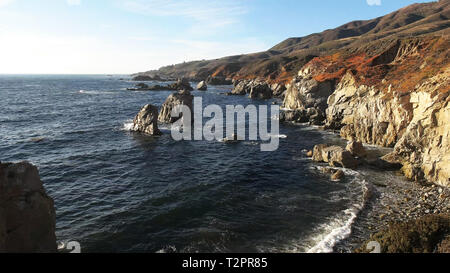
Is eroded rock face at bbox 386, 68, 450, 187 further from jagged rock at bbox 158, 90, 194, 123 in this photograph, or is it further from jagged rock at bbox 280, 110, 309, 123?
jagged rock at bbox 158, 90, 194, 123

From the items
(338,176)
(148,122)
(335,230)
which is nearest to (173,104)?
(148,122)

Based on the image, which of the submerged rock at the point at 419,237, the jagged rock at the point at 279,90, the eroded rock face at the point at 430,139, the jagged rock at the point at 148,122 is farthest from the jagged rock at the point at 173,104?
the jagged rock at the point at 279,90

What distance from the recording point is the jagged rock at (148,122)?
52.2 metres

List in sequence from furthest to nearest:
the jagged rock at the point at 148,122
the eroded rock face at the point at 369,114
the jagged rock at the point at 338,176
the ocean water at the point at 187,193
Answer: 1. the jagged rock at the point at 148,122
2. the eroded rock face at the point at 369,114
3. the jagged rock at the point at 338,176
4. the ocean water at the point at 187,193

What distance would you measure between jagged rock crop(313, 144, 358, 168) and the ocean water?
1.92m

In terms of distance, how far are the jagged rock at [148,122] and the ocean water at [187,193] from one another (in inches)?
92.4

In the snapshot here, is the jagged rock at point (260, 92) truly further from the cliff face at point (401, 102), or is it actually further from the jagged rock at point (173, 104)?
the jagged rock at point (173, 104)

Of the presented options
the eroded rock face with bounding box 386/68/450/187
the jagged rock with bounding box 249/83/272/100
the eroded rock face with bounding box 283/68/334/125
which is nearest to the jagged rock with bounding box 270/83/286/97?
the jagged rock with bounding box 249/83/272/100

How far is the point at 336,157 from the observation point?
34.8 meters

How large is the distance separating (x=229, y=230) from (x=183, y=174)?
13.4m

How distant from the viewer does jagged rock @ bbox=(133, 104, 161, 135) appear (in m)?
52.2

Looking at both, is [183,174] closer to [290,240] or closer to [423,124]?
[290,240]

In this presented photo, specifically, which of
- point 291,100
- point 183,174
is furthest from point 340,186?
point 291,100

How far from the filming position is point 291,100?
252 feet
